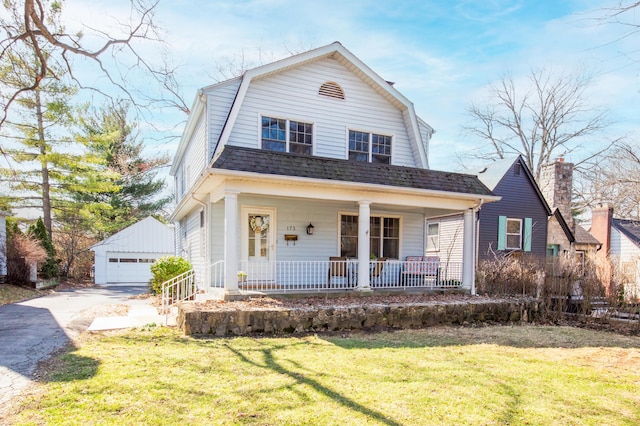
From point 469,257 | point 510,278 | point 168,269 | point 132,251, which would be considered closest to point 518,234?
point 510,278

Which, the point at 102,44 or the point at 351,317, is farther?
the point at 102,44

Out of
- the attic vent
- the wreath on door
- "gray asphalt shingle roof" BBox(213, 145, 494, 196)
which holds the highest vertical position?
the attic vent

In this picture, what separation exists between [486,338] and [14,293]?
15.9 metres

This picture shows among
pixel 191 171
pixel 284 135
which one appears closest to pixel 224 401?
pixel 284 135

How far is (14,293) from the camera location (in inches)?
557

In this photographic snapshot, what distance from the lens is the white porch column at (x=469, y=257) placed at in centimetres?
1055

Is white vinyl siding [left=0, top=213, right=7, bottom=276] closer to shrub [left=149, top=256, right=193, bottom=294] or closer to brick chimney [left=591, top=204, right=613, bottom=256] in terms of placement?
shrub [left=149, top=256, right=193, bottom=294]

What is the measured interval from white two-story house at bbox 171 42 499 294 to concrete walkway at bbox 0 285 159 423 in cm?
242

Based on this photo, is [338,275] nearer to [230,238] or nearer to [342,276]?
[342,276]

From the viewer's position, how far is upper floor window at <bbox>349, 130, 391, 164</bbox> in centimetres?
1187

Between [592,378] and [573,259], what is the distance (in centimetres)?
664

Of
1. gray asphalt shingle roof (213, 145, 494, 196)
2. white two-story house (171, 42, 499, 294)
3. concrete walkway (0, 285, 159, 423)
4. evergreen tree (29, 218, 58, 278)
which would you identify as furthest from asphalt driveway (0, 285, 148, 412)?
evergreen tree (29, 218, 58, 278)

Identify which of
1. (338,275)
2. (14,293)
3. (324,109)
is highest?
(324,109)

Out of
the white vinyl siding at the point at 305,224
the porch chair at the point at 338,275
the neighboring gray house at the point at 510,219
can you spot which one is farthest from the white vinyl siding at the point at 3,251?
the neighboring gray house at the point at 510,219
